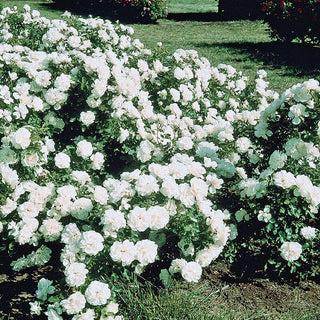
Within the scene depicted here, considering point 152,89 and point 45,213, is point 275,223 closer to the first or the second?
point 45,213

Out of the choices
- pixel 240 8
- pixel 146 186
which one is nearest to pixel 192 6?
pixel 240 8

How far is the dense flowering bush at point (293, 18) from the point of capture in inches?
408

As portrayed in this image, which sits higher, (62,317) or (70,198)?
(70,198)

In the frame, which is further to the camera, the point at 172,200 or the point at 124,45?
the point at 124,45

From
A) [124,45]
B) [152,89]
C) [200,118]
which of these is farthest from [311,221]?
[124,45]

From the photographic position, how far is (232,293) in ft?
10.4

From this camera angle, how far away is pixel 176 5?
933 inches

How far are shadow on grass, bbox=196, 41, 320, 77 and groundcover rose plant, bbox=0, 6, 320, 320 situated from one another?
5.40m

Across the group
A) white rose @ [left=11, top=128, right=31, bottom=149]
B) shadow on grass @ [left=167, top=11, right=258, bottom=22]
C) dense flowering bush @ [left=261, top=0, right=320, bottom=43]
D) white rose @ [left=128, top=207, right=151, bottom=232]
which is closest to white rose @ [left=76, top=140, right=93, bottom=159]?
white rose @ [left=11, top=128, right=31, bottom=149]

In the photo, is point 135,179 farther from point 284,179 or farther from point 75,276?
point 284,179

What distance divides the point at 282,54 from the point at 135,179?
857 centimetres

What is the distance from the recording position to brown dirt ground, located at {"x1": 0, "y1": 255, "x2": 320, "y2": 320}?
9.80 feet

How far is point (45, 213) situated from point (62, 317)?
0.78m

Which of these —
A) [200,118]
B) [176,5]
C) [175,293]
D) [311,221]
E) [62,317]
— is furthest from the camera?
[176,5]
